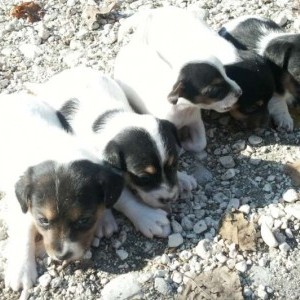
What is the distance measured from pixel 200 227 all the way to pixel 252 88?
177 centimetres

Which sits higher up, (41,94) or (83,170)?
(83,170)

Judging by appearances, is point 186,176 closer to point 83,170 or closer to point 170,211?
point 170,211

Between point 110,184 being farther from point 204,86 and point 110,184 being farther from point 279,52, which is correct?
point 279,52

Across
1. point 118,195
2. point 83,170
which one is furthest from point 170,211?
point 83,170

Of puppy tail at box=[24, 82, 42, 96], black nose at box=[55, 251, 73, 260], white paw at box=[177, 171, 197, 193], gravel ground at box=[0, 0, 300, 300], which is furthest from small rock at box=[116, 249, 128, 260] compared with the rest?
puppy tail at box=[24, 82, 42, 96]

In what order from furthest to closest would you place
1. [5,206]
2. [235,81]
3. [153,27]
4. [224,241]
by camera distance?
[153,27] < [235,81] < [5,206] < [224,241]

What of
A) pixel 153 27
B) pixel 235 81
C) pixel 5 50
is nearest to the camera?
pixel 235 81

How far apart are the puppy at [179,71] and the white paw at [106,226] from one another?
1313 millimetres

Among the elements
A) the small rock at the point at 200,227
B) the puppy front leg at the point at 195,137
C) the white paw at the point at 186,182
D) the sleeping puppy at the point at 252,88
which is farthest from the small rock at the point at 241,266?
the sleeping puppy at the point at 252,88

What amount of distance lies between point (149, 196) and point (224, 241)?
0.79 metres

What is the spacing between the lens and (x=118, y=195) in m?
5.54

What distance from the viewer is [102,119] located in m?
6.27

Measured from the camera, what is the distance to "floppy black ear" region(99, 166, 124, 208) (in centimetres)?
540

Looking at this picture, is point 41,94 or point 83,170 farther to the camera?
point 41,94
